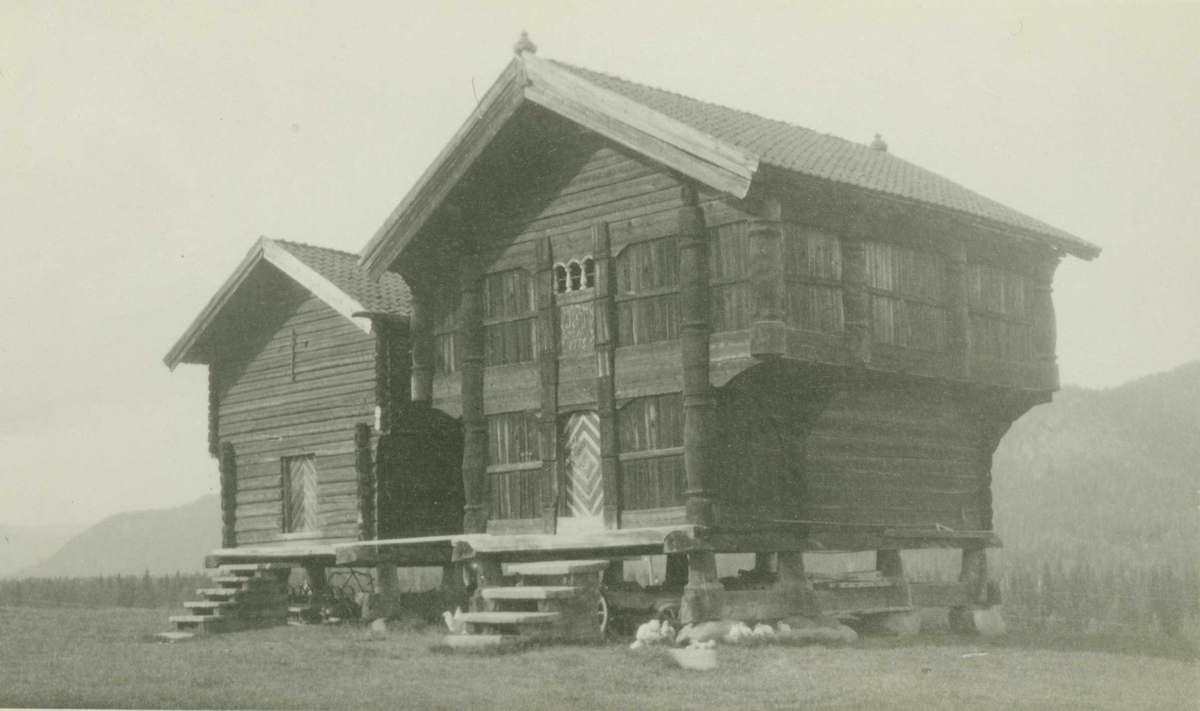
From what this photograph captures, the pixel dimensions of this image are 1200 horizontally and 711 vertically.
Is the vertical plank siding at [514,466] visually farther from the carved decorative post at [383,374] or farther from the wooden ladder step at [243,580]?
the wooden ladder step at [243,580]

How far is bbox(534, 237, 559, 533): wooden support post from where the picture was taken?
1939cm

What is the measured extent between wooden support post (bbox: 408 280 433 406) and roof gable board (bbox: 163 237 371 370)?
207cm

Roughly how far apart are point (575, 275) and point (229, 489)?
33.8 feet

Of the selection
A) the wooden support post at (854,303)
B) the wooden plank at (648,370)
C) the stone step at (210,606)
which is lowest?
the stone step at (210,606)

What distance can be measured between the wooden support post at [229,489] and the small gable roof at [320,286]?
74.1 inches

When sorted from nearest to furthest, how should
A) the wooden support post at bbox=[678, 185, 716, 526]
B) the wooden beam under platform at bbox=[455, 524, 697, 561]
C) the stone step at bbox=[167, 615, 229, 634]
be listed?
the wooden support post at bbox=[678, 185, 716, 526] < the wooden beam under platform at bbox=[455, 524, 697, 561] < the stone step at bbox=[167, 615, 229, 634]

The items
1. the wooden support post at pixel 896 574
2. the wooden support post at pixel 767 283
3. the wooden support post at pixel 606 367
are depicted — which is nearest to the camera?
the wooden support post at pixel 767 283

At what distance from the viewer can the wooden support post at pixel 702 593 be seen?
17.3 meters

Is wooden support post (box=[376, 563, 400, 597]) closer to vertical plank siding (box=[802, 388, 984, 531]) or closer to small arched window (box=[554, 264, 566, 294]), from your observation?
small arched window (box=[554, 264, 566, 294])

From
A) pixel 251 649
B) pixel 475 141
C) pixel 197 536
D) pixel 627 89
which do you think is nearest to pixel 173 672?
pixel 251 649

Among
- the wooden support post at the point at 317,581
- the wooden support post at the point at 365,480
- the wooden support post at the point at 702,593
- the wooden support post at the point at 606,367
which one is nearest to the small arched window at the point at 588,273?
the wooden support post at the point at 606,367

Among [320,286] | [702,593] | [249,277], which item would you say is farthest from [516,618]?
[249,277]

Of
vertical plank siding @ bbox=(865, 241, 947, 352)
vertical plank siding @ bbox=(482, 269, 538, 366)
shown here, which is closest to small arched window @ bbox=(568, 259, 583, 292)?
vertical plank siding @ bbox=(482, 269, 538, 366)

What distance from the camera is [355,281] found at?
24.4 meters
